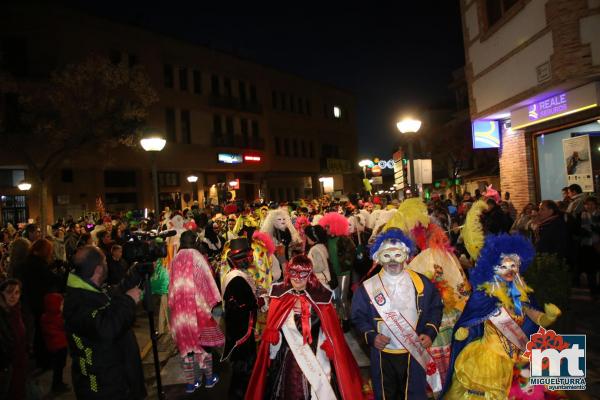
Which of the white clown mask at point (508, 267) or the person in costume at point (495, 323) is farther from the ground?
the white clown mask at point (508, 267)

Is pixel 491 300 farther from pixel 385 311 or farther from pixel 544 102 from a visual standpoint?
pixel 544 102

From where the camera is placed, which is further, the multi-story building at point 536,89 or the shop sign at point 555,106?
the shop sign at point 555,106

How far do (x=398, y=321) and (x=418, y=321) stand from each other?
198mm

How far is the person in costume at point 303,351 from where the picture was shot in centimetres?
422

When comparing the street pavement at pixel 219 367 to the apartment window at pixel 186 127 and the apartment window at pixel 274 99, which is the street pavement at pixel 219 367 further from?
the apartment window at pixel 274 99

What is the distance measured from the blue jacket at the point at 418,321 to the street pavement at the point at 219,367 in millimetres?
1507

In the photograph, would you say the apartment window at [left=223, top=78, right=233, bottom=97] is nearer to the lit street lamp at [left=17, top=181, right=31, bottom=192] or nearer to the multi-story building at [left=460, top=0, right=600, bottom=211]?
the lit street lamp at [left=17, top=181, right=31, bottom=192]

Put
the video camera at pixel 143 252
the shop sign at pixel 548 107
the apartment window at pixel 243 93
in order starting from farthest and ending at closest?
1. the apartment window at pixel 243 93
2. the shop sign at pixel 548 107
3. the video camera at pixel 143 252

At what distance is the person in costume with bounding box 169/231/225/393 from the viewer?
5406 millimetres

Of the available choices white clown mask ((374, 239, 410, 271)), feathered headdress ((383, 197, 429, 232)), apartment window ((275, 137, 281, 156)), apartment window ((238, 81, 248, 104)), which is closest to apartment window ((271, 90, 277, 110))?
apartment window ((275, 137, 281, 156))

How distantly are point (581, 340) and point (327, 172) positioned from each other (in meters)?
40.6

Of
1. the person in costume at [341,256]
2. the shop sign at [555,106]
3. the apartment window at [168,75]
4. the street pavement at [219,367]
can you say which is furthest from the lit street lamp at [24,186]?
the shop sign at [555,106]

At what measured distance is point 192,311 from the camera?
5449 millimetres

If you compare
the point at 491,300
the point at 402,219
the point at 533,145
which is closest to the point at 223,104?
the point at 533,145
